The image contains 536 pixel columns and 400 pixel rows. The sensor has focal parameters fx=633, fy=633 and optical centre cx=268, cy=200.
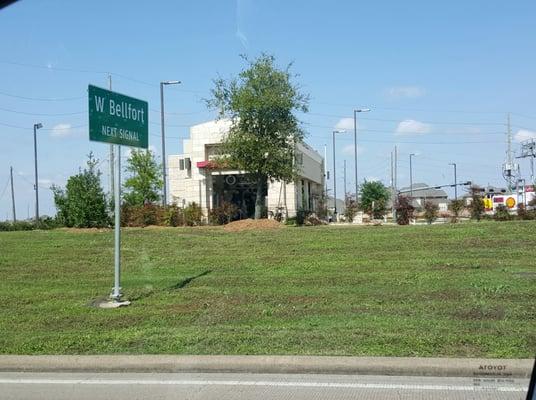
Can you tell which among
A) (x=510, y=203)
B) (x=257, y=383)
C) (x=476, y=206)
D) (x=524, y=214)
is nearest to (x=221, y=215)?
(x=476, y=206)

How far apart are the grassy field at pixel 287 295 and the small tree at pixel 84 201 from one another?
6.15 m

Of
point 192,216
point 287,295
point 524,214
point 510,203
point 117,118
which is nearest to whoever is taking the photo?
point 287,295

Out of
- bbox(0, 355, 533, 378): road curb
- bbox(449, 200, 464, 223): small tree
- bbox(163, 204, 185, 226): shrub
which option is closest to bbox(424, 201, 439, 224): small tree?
bbox(449, 200, 464, 223): small tree

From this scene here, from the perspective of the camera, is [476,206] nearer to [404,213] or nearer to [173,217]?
[404,213]

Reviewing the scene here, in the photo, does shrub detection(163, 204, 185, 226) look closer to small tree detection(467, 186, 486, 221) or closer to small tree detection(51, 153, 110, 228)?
small tree detection(51, 153, 110, 228)

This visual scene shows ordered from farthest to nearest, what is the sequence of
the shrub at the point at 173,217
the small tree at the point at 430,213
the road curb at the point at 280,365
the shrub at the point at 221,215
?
the shrub at the point at 221,215 → the shrub at the point at 173,217 → the small tree at the point at 430,213 → the road curb at the point at 280,365

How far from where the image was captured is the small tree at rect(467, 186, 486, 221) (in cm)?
2664

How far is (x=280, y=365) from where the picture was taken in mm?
7191

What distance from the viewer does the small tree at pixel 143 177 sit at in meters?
46.8

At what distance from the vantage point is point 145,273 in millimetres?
14383

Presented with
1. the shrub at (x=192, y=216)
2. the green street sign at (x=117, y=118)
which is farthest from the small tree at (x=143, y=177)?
the green street sign at (x=117, y=118)

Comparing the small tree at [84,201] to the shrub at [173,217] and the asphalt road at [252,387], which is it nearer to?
the shrub at [173,217]

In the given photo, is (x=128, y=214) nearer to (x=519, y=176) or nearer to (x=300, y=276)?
(x=300, y=276)

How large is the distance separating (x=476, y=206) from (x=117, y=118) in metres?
19.0
